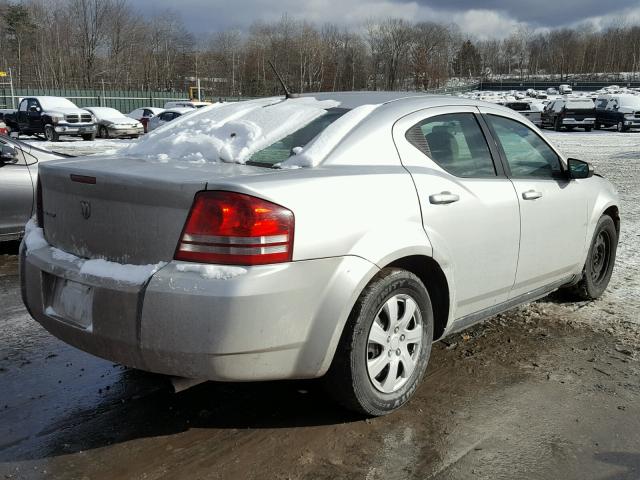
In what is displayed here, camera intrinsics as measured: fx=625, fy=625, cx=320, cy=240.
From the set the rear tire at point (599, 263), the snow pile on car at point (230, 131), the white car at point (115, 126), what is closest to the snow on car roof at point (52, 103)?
the white car at point (115, 126)

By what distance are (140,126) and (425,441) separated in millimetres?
26651

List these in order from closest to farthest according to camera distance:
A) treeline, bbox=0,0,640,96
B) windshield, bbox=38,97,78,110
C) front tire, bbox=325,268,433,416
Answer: front tire, bbox=325,268,433,416 → windshield, bbox=38,97,78,110 → treeline, bbox=0,0,640,96

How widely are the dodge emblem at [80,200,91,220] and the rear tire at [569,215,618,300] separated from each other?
3641 mm

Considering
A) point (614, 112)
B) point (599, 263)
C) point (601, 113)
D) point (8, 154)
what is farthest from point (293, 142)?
point (601, 113)

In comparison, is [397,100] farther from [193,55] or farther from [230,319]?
[193,55]

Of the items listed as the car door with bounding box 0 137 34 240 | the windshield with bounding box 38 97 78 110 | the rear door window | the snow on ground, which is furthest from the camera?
the windshield with bounding box 38 97 78 110

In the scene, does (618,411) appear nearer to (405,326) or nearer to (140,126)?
(405,326)

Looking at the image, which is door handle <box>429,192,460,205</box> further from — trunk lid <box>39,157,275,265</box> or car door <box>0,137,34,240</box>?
car door <box>0,137,34,240</box>

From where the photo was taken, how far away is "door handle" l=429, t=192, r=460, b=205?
328cm

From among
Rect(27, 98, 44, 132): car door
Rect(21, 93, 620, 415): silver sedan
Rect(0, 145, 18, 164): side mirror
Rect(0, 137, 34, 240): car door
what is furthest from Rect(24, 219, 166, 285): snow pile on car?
Rect(27, 98, 44, 132): car door

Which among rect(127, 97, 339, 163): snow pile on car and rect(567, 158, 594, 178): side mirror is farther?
rect(567, 158, 594, 178): side mirror

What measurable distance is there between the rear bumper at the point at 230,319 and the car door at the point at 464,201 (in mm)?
676

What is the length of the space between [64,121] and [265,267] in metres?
25.1

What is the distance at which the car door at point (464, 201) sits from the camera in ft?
10.9
